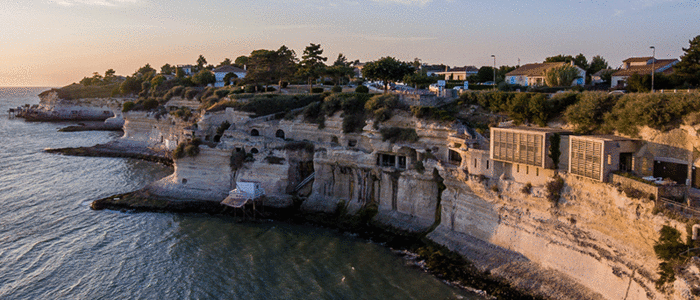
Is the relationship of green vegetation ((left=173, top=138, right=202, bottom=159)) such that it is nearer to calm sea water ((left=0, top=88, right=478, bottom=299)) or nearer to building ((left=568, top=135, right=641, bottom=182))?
calm sea water ((left=0, top=88, right=478, bottom=299))

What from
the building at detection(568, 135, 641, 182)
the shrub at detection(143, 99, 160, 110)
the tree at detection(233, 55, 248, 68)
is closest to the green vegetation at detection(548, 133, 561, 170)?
the building at detection(568, 135, 641, 182)

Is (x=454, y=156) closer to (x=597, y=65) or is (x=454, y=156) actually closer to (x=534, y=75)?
(x=534, y=75)

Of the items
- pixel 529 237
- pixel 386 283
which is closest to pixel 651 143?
pixel 529 237

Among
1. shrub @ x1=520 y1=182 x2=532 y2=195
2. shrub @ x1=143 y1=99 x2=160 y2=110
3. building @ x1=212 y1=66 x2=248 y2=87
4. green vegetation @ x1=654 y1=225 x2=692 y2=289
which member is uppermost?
building @ x1=212 y1=66 x2=248 y2=87

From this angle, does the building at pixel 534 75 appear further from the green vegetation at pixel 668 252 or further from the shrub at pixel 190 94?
the shrub at pixel 190 94

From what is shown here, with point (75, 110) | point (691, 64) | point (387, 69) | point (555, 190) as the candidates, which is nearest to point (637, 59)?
point (691, 64)
